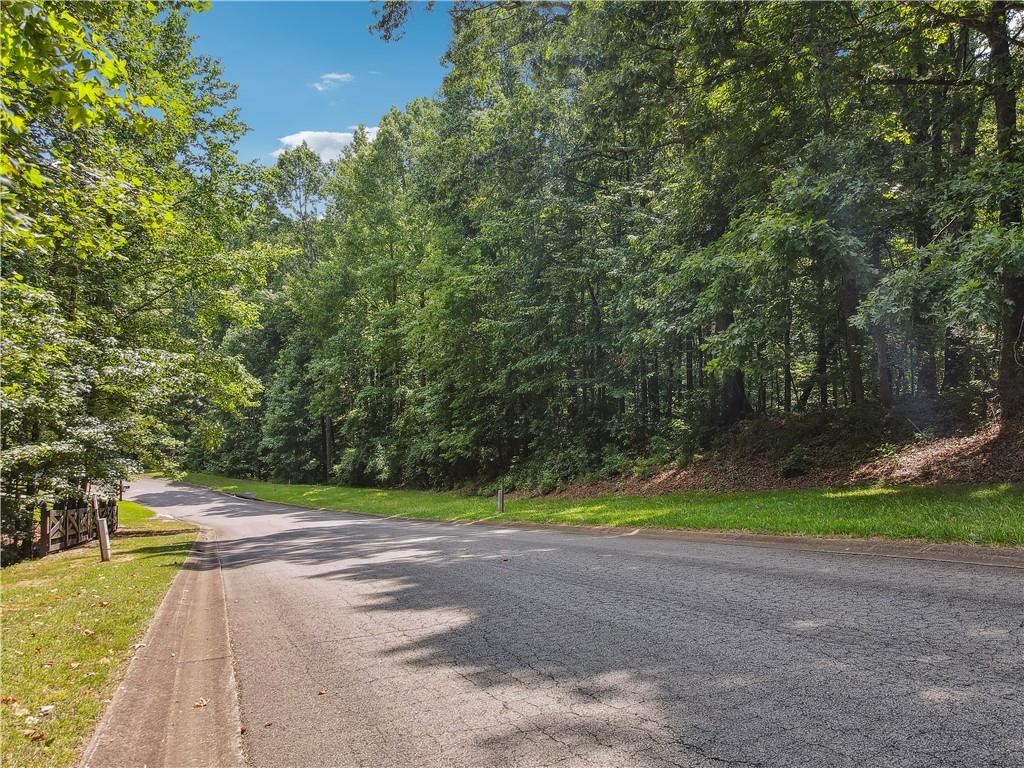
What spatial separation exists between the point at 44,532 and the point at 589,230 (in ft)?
66.1

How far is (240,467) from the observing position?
51.0 metres

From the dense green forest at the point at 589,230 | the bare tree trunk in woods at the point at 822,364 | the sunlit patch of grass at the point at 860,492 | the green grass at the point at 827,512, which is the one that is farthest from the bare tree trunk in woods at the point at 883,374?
the green grass at the point at 827,512

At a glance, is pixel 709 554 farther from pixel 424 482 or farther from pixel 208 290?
pixel 424 482

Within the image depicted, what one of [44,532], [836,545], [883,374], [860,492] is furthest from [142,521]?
[883,374]

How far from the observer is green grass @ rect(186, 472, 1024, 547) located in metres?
7.54

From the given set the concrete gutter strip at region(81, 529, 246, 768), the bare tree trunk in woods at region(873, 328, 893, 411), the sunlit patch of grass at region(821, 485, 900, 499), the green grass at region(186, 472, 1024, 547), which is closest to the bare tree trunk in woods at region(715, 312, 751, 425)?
the bare tree trunk in woods at region(873, 328, 893, 411)

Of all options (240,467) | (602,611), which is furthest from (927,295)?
(240,467)

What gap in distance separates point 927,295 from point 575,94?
12.0m

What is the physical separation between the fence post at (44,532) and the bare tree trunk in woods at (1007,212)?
827 inches

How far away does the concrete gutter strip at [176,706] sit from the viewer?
313 cm

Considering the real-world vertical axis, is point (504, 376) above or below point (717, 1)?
below

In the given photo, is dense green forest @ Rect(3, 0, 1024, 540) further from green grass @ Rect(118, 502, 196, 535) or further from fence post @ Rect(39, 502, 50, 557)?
green grass @ Rect(118, 502, 196, 535)

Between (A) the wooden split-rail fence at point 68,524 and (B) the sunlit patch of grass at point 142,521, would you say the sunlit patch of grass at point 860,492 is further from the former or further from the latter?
(B) the sunlit patch of grass at point 142,521

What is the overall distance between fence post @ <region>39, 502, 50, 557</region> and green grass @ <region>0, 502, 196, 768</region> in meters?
3.51
